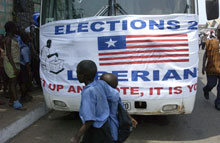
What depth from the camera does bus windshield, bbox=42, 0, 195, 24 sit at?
13.8 feet

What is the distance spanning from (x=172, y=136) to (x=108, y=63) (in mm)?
1554

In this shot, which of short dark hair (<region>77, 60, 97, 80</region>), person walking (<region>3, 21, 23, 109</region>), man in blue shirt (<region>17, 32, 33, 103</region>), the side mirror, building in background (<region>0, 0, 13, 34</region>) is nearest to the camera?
short dark hair (<region>77, 60, 97, 80</region>)

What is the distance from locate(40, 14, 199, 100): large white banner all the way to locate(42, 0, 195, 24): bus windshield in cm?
29

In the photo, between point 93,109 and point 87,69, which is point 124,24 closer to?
point 87,69

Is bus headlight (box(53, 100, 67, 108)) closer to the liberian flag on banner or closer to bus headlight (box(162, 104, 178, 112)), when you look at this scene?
the liberian flag on banner

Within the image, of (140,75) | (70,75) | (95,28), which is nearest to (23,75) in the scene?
(70,75)

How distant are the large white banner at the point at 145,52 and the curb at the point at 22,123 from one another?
110cm

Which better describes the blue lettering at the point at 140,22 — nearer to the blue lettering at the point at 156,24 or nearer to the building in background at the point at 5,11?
the blue lettering at the point at 156,24

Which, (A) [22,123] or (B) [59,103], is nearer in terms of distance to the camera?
(B) [59,103]

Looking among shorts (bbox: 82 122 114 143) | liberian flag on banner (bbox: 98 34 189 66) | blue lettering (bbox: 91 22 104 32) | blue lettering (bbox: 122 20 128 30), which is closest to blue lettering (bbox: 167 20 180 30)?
liberian flag on banner (bbox: 98 34 189 66)

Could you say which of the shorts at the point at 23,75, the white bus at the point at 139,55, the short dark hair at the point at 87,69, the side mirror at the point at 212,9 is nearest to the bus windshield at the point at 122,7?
the white bus at the point at 139,55

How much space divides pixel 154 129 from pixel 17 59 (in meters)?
2.72

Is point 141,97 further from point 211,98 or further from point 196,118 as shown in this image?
point 211,98

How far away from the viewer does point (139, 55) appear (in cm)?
386
